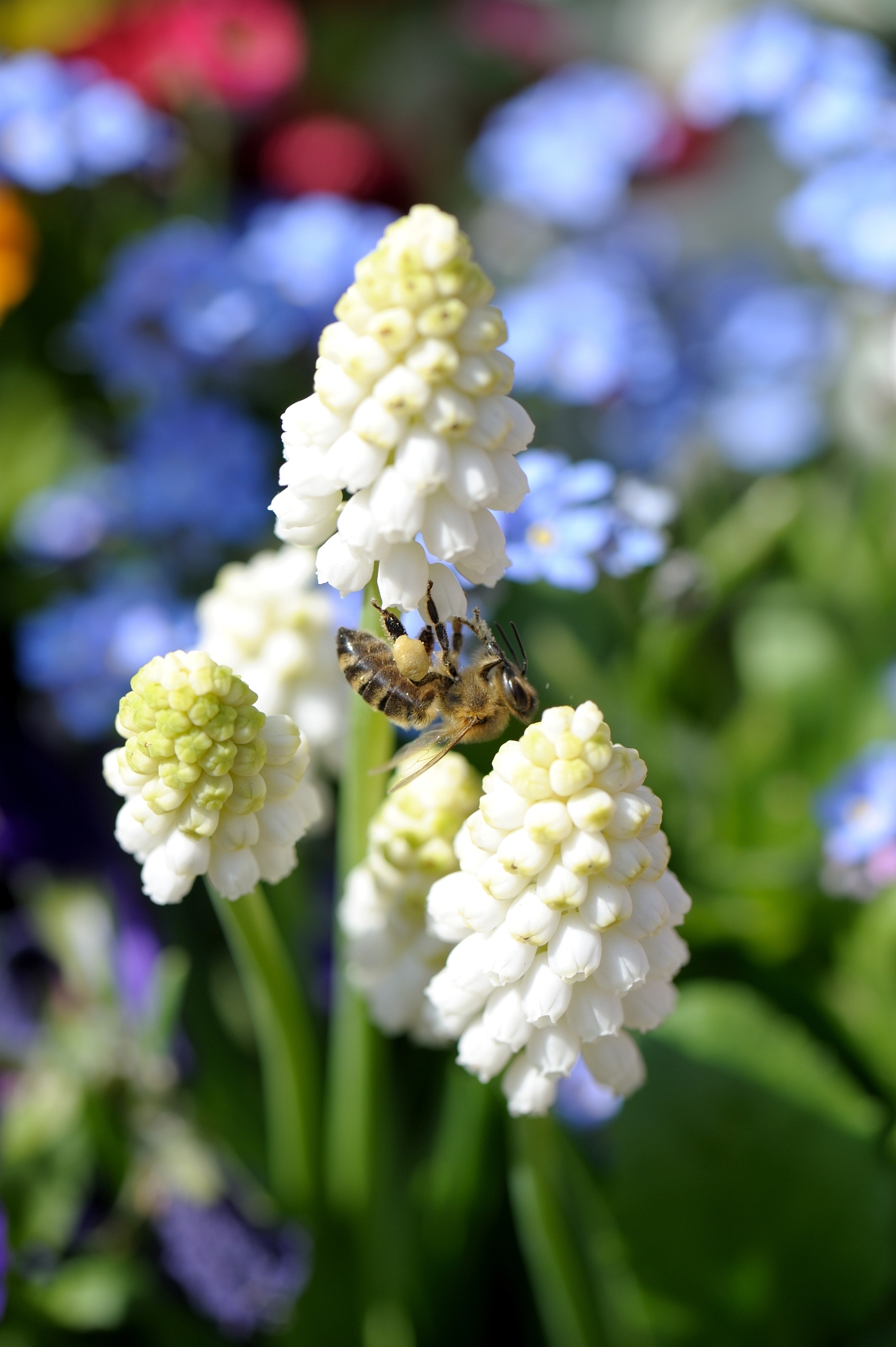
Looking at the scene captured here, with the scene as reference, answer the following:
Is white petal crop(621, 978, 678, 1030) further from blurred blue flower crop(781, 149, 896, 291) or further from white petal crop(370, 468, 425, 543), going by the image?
blurred blue flower crop(781, 149, 896, 291)

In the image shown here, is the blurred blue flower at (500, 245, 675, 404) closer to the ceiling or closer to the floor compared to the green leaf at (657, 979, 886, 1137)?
closer to the ceiling

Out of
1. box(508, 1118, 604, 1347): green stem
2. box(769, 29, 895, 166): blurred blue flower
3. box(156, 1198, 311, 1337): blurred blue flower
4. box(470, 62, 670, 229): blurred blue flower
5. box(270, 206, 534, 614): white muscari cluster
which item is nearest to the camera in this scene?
box(270, 206, 534, 614): white muscari cluster

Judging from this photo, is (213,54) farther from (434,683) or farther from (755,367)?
(434,683)

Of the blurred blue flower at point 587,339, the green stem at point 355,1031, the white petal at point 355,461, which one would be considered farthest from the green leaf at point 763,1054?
the blurred blue flower at point 587,339

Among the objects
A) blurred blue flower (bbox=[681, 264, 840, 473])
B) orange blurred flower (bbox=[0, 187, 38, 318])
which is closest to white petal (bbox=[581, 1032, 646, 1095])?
blurred blue flower (bbox=[681, 264, 840, 473])

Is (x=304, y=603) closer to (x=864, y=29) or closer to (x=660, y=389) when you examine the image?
(x=660, y=389)
